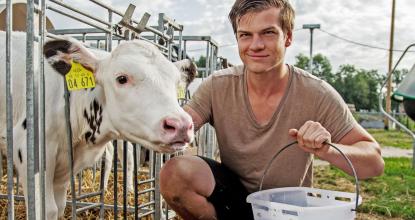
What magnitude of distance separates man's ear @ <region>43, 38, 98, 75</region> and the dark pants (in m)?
0.92

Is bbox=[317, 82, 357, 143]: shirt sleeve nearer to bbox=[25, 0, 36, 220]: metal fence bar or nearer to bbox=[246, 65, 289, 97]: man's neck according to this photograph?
bbox=[246, 65, 289, 97]: man's neck

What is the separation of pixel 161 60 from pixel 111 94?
35 cm

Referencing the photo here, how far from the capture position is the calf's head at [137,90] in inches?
97.0

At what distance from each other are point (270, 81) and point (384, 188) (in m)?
4.34

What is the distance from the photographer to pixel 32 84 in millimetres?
2287

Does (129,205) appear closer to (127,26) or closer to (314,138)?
(127,26)

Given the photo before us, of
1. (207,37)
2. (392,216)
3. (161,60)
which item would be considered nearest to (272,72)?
(161,60)

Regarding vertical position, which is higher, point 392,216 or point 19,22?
point 19,22

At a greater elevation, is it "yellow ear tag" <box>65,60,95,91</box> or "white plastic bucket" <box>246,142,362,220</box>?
"yellow ear tag" <box>65,60,95,91</box>

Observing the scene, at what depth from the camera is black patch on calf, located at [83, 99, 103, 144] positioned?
10.2 feet

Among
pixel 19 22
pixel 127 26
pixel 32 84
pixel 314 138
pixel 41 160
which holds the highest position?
pixel 19 22

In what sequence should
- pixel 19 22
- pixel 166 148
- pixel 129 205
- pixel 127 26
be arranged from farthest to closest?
pixel 19 22 < pixel 129 205 < pixel 127 26 < pixel 166 148

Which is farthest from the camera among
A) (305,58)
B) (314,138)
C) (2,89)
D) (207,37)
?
(305,58)

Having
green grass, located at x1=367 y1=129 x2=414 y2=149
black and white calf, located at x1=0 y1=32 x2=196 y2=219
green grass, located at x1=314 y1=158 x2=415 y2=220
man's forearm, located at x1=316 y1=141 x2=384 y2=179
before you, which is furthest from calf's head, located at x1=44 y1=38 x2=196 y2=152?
green grass, located at x1=367 y1=129 x2=414 y2=149
